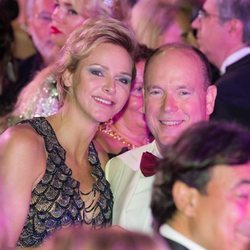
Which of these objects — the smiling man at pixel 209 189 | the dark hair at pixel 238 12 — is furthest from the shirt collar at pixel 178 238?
the dark hair at pixel 238 12

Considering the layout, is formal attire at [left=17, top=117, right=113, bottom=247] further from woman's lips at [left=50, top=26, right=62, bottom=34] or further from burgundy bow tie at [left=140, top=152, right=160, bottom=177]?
woman's lips at [left=50, top=26, right=62, bottom=34]

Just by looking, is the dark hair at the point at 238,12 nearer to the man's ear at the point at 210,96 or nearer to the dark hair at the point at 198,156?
the man's ear at the point at 210,96

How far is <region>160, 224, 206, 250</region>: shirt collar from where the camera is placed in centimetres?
257

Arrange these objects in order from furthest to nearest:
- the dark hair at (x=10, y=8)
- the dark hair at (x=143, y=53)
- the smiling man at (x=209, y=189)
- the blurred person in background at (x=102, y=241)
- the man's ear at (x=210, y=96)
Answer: the dark hair at (x=10, y=8) → the dark hair at (x=143, y=53) → the man's ear at (x=210, y=96) → the smiling man at (x=209, y=189) → the blurred person in background at (x=102, y=241)

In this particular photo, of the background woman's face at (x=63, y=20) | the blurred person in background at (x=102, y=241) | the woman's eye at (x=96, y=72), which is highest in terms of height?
the blurred person in background at (x=102, y=241)

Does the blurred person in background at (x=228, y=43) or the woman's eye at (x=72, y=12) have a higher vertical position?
the blurred person in background at (x=228, y=43)

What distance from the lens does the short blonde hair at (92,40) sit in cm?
353

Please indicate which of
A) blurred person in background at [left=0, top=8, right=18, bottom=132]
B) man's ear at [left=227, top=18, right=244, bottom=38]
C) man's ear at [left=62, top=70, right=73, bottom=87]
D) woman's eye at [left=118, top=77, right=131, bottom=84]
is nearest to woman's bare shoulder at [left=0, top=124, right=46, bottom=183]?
man's ear at [left=62, top=70, right=73, bottom=87]

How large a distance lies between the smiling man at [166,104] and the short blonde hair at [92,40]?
0.14 m

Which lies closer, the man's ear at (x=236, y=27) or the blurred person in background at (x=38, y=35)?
the man's ear at (x=236, y=27)

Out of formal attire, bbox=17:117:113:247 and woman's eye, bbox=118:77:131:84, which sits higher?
woman's eye, bbox=118:77:131:84

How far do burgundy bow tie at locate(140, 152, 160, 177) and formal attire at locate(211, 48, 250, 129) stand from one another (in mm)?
757

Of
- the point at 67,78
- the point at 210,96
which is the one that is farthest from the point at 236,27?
the point at 67,78

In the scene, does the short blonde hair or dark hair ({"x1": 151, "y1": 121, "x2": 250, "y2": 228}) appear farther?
the short blonde hair
